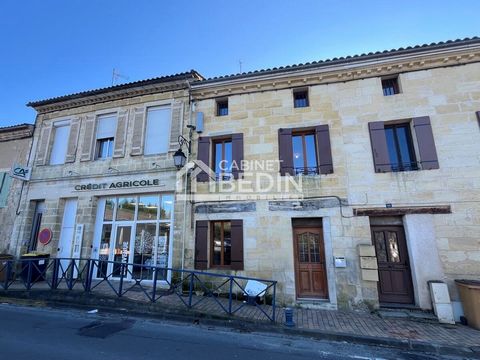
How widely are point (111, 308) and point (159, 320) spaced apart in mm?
1327

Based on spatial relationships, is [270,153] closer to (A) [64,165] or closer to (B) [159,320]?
(B) [159,320]

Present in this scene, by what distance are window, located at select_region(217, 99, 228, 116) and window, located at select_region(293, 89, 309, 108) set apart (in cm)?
229

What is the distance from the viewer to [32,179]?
933 centimetres

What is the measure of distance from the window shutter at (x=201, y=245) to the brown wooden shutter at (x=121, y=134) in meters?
3.92

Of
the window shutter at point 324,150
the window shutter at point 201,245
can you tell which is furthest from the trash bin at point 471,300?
the window shutter at point 201,245

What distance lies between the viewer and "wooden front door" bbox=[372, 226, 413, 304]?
6175mm

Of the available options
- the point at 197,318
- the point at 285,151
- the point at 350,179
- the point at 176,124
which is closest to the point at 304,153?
the point at 285,151

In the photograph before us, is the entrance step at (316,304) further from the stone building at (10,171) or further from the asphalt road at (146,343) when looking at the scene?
the stone building at (10,171)

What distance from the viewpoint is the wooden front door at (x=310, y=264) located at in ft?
21.6

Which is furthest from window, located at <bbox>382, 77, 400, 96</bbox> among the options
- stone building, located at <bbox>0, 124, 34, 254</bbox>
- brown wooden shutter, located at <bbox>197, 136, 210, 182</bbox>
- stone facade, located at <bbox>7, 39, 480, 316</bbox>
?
stone building, located at <bbox>0, 124, 34, 254</bbox>

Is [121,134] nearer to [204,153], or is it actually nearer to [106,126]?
[106,126]

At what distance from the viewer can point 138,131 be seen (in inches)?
343

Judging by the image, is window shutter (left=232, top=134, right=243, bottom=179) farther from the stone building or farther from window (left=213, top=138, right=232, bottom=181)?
the stone building

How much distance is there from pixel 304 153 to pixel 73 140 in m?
8.56
